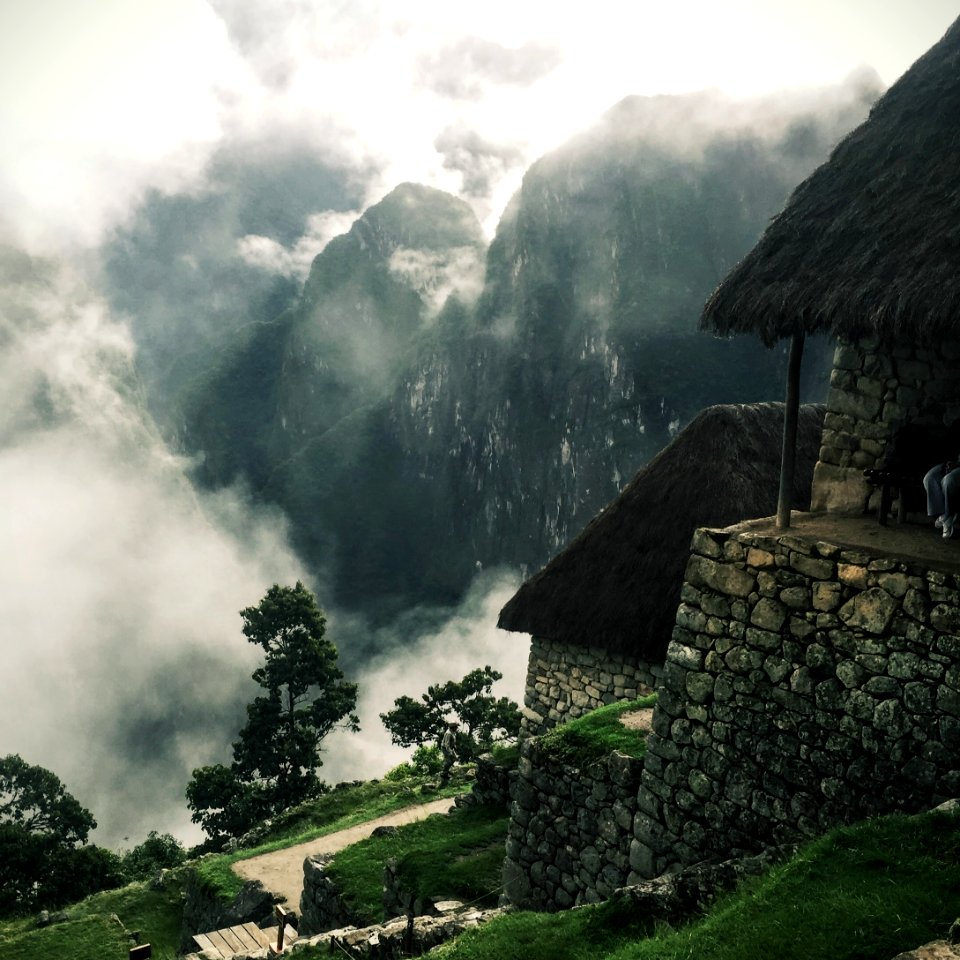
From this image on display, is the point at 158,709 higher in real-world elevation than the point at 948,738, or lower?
lower

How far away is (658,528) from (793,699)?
6750 mm

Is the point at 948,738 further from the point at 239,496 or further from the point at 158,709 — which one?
→ the point at 239,496

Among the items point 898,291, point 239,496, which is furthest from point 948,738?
point 239,496

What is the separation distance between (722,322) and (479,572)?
329 feet

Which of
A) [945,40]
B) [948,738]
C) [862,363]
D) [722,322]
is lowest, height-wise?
[948,738]

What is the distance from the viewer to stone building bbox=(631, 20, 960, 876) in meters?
5.30

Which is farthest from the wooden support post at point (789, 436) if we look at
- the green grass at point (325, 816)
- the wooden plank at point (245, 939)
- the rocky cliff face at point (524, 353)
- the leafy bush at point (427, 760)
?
the rocky cliff face at point (524, 353)

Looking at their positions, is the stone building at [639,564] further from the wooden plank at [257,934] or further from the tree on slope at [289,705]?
the tree on slope at [289,705]

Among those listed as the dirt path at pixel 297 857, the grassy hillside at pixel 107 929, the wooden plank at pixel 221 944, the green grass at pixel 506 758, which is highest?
the green grass at pixel 506 758

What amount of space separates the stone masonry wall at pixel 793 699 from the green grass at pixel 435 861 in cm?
249

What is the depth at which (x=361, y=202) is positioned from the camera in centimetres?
19850

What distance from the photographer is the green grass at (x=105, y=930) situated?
13953 mm

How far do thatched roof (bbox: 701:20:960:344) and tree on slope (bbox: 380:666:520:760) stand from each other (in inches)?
876

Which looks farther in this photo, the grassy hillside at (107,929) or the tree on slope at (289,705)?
the tree on slope at (289,705)
